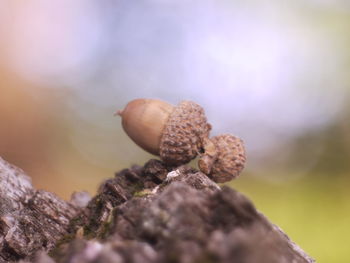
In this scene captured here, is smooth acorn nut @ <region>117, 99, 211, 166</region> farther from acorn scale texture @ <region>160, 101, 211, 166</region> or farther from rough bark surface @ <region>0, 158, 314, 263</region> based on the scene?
rough bark surface @ <region>0, 158, 314, 263</region>

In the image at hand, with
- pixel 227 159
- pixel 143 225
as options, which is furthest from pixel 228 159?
pixel 143 225

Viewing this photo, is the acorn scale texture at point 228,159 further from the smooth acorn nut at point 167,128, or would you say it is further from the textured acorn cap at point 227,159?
the smooth acorn nut at point 167,128

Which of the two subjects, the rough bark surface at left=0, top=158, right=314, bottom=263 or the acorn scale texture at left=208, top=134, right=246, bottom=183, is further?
the acorn scale texture at left=208, top=134, right=246, bottom=183

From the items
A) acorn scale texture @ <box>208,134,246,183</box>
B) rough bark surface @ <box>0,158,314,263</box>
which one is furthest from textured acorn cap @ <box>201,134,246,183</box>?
rough bark surface @ <box>0,158,314,263</box>

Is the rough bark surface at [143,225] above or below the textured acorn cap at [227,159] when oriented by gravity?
below

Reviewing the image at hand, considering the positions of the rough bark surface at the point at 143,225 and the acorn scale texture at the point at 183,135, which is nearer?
the rough bark surface at the point at 143,225

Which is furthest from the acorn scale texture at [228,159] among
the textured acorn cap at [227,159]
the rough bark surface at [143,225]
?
the rough bark surface at [143,225]

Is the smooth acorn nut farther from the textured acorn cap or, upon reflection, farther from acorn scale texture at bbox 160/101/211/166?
the textured acorn cap

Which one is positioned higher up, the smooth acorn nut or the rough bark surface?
the smooth acorn nut
